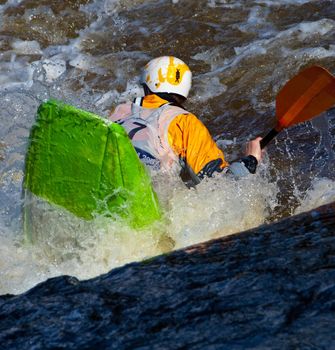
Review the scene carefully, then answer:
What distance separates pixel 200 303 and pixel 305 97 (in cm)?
249

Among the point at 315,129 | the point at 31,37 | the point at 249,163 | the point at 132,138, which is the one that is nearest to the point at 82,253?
the point at 132,138

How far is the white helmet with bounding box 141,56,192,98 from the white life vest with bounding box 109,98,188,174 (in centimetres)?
25

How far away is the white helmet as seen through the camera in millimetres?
5328

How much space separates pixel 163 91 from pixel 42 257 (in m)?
1.25

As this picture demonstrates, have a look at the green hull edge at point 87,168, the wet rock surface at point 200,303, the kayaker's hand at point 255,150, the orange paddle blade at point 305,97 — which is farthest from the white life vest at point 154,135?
the wet rock surface at point 200,303

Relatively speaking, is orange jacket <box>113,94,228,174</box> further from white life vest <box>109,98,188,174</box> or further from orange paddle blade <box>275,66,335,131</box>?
orange paddle blade <box>275,66,335,131</box>

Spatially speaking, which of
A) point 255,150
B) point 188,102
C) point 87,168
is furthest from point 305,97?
point 188,102

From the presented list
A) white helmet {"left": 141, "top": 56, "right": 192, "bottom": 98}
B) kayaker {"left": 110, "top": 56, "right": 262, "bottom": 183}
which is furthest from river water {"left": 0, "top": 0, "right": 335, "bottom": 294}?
white helmet {"left": 141, "top": 56, "right": 192, "bottom": 98}

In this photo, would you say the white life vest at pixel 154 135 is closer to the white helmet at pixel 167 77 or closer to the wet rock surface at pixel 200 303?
the white helmet at pixel 167 77

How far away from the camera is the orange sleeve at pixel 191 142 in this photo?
493 centimetres

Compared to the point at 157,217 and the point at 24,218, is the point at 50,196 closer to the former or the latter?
the point at 24,218

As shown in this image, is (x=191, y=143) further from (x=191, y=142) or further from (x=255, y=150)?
(x=255, y=150)

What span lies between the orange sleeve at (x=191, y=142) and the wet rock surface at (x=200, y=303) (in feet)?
3.12

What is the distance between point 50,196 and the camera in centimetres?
484
